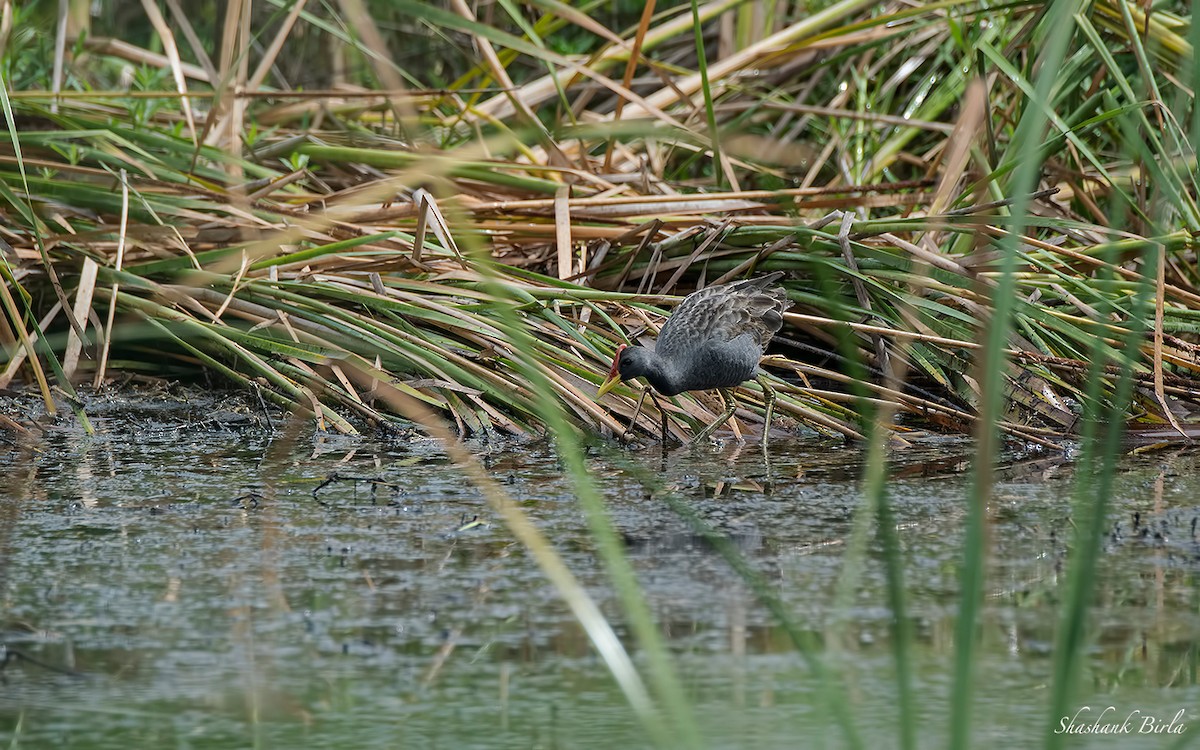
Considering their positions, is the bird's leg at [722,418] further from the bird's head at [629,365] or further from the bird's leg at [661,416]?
the bird's head at [629,365]

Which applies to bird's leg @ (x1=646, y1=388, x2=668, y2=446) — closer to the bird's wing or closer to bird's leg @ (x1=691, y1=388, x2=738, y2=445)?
bird's leg @ (x1=691, y1=388, x2=738, y2=445)

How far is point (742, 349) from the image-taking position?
13.8 feet

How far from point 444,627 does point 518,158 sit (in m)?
3.96

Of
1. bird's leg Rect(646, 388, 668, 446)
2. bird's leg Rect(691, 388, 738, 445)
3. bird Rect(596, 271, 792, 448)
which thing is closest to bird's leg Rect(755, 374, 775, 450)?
bird Rect(596, 271, 792, 448)

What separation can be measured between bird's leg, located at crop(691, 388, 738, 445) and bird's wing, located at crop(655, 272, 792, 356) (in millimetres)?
211

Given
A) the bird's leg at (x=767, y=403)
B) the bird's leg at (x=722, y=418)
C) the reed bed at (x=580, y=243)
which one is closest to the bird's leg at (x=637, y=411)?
the reed bed at (x=580, y=243)

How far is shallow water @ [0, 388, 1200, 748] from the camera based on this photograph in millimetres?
2066

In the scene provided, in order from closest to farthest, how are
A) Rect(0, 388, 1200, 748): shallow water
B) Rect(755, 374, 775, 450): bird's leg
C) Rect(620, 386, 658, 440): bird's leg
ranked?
A: Rect(0, 388, 1200, 748): shallow water < Rect(755, 374, 775, 450): bird's leg < Rect(620, 386, 658, 440): bird's leg

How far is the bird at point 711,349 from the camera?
4148 millimetres

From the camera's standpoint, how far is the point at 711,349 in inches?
163

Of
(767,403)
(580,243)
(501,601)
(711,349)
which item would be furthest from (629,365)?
(501,601)

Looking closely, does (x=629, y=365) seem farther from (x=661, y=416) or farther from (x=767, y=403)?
(x=767, y=403)

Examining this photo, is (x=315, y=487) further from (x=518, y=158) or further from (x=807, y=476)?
(x=518, y=158)

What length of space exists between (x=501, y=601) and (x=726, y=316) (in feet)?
5.95
